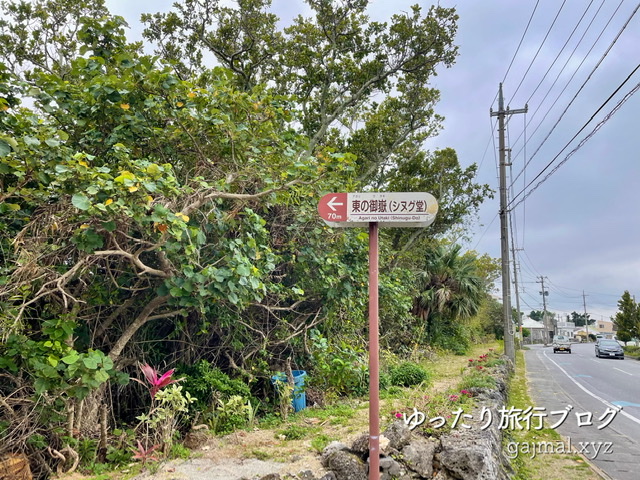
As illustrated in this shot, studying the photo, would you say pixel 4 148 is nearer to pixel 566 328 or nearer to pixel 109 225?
pixel 109 225

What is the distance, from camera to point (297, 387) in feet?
22.1

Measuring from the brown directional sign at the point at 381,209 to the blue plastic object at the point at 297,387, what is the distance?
3.77 m

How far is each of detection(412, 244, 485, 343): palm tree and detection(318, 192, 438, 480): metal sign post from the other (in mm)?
16146

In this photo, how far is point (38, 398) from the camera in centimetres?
417

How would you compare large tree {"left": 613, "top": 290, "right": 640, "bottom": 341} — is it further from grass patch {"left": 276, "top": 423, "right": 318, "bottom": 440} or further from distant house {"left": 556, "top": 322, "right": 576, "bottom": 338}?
distant house {"left": 556, "top": 322, "right": 576, "bottom": 338}

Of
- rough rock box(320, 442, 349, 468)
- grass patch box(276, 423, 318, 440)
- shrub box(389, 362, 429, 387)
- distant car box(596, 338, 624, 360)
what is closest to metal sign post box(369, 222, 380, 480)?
rough rock box(320, 442, 349, 468)

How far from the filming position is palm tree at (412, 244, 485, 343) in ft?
63.3

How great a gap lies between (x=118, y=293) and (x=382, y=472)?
382cm

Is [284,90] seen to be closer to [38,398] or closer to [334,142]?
[334,142]

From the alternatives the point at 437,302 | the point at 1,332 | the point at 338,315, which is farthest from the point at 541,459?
the point at 437,302

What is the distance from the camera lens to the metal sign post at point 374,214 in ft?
11.0

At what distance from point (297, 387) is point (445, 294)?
13.9m

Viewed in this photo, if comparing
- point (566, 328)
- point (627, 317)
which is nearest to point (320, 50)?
point (627, 317)

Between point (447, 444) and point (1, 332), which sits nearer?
point (1, 332)
